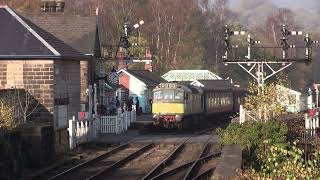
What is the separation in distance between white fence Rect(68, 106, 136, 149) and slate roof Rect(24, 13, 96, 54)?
5.28m

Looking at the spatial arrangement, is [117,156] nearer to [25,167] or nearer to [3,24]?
[25,167]

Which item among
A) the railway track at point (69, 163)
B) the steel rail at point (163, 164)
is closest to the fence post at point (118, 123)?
the steel rail at point (163, 164)

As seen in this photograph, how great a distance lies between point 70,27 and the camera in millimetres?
45344

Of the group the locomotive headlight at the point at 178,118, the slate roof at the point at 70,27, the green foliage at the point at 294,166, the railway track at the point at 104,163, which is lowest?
the railway track at the point at 104,163

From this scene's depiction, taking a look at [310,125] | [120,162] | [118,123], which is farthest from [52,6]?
[120,162]

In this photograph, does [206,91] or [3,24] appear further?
[206,91]

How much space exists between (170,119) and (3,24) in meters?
13.1

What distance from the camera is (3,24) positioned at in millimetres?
28984

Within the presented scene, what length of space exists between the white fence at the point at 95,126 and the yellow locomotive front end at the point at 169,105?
5.40ft

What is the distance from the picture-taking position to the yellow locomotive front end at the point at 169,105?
3969cm

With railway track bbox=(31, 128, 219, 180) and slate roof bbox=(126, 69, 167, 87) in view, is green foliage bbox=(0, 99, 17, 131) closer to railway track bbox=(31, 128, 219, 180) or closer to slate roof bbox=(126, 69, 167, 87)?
railway track bbox=(31, 128, 219, 180)

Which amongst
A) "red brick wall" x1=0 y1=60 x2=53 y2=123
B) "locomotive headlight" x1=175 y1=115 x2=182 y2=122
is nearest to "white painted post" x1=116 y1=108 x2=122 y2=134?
"locomotive headlight" x1=175 y1=115 x2=182 y2=122

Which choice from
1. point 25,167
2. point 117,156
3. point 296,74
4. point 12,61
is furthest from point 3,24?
point 296,74

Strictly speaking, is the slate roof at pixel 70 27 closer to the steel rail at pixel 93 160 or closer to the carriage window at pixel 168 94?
the carriage window at pixel 168 94
